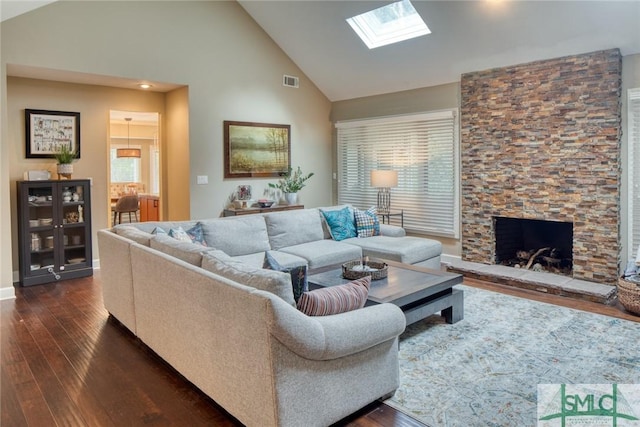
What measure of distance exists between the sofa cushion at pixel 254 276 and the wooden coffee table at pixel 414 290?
1103mm

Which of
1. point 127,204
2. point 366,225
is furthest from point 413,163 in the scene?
point 127,204

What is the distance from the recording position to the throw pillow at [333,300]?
2320mm

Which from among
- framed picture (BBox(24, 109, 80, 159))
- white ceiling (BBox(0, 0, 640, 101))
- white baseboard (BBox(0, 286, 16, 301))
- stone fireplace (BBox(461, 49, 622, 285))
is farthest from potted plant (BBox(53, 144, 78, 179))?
stone fireplace (BBox(461, 49, 622, 285))

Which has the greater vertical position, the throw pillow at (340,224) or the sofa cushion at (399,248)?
the throw pillow at (340,224)

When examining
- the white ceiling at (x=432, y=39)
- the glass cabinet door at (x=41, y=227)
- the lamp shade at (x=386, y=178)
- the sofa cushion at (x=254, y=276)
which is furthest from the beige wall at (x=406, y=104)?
the glass cabinet door at (x=41, y=227)

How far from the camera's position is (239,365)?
223 cm

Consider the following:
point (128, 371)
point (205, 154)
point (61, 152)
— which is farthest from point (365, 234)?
point (61, 152)

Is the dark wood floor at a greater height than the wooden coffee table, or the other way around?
the wooden coffee table

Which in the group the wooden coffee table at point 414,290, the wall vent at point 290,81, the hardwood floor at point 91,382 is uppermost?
the wall vent at point 290,81

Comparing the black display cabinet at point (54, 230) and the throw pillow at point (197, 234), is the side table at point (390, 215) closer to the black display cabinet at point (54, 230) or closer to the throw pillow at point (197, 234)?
the throw pillow at point (197, 234)

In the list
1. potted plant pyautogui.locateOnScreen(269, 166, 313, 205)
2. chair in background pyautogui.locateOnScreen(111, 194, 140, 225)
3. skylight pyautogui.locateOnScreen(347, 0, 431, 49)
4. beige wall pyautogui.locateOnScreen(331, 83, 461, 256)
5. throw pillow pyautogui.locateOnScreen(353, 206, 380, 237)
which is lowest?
throw pillow pyautogui.locateOnScreen(353, 206, 380, 237)

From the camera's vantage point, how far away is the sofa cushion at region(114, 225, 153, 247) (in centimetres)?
349

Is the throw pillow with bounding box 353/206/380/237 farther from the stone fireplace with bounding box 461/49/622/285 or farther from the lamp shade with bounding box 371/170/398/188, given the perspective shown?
the stone fireplace with bounding box 461/49/622/285

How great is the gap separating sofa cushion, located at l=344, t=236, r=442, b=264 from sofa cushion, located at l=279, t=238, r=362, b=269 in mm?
162
